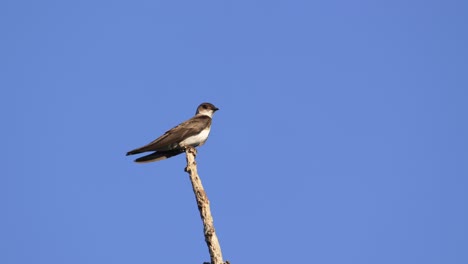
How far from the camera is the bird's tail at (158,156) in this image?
14.1 meters

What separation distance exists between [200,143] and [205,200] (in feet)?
15.0

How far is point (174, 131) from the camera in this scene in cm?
1473

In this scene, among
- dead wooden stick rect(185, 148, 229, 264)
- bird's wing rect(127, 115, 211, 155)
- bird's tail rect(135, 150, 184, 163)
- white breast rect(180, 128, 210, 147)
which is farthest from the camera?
white breast rect(180, 128, 210, 147)

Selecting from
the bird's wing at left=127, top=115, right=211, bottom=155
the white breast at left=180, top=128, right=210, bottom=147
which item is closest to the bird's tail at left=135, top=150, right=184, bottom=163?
the bird's wing at left=127, top=115, right=211, bottom=155

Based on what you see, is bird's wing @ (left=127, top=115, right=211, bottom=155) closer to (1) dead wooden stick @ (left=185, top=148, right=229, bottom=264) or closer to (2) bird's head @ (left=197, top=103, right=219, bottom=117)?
(2) bird's head @ (left=197, top=103, right=219, bottom=117)

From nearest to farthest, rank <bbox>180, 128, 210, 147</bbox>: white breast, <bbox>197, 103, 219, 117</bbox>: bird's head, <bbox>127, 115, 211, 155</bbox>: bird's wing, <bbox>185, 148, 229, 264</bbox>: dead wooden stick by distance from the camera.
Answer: <bbox>185, 148, 229, 264</bbox>: dead wooden stick, <bbox>127, 115, 211, 155</bbox>: bird's wing, <bbox>180, 128, 210, 147</bbox>: white breast, <bbox>197, 103, 219, 117</bbox>: bird's head

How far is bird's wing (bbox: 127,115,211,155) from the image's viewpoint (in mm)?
14016

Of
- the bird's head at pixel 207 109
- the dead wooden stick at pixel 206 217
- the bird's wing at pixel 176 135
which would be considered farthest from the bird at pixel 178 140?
the dead wooden stick at pixel 206 217

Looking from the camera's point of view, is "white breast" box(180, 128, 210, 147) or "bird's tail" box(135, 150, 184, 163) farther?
"white breast" box(180, 128, 210, 147)

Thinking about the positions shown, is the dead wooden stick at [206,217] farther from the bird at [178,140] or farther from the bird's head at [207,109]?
the bird's head at [207,109]

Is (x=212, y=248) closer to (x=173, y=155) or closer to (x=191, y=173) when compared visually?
(x=191, y=173)

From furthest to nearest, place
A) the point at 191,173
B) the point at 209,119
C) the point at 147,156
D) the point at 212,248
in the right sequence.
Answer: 1. the point at 209,119
2. the point at 147,156
3. the point at 191,173
4. the point at 212,248

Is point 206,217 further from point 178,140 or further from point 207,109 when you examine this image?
point 207,109

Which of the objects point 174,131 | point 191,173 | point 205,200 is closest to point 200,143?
point 174,131
